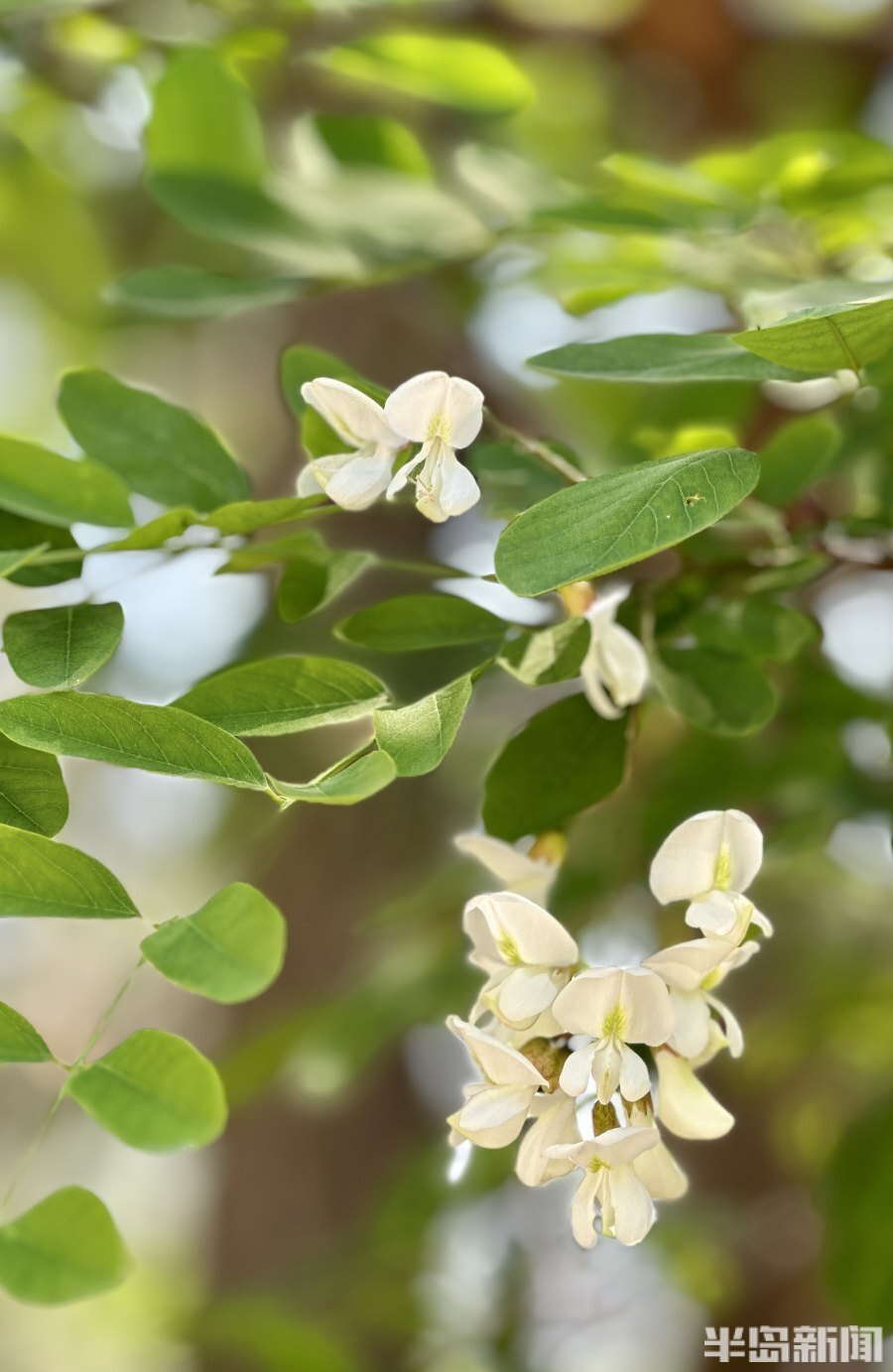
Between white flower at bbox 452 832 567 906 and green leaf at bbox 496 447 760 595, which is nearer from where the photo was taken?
green leaf at bbox 496 447 760 595

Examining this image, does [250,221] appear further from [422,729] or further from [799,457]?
[422,729]

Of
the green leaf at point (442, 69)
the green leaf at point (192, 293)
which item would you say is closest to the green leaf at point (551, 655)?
the green leaf at point (192, 293)

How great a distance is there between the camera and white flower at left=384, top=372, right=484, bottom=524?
0.38 meters

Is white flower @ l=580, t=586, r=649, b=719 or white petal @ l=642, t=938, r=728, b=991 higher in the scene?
white flower @ l=580, t=586, r=649, b=719

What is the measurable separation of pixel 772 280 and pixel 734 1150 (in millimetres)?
A: 1054

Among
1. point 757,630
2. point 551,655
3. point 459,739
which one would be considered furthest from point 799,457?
point 459,739

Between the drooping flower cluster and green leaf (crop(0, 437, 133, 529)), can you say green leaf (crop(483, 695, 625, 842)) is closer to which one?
the drooping flower cluster

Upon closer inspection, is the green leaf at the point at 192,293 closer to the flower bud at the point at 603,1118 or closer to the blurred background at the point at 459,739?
the blurred background at the point at 459,739

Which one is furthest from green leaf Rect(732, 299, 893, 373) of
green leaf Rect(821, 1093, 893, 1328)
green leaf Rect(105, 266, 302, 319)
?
green leaf Rect(821, 1093, 893, 1328)

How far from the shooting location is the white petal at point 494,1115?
1.25ft

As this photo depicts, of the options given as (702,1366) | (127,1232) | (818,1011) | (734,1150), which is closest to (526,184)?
(818,1011)

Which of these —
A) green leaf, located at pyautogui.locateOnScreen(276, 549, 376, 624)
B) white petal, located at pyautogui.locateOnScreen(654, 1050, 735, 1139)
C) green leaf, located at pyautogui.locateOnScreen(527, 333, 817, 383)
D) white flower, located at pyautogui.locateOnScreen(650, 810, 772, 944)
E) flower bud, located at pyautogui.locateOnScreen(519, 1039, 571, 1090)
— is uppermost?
green leaf, located at pyautogui.locateOnScreen(527, 333, 817, 383)

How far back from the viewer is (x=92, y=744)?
36cm

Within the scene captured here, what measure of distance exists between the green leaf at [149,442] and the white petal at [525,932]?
206 millimetres
